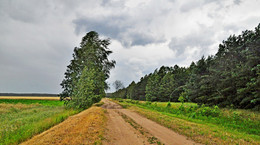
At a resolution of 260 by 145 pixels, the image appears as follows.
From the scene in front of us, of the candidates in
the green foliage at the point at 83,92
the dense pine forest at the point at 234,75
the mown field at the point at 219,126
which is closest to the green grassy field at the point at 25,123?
the green foliage at the point at 83,92

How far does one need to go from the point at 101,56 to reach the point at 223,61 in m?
21.8

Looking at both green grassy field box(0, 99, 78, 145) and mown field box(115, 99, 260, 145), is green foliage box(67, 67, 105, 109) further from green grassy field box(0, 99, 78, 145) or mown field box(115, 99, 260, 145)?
mown field box(115, 99, 260, 145)

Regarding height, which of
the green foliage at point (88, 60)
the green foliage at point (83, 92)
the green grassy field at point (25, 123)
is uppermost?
the green foliage at point (88, 60)

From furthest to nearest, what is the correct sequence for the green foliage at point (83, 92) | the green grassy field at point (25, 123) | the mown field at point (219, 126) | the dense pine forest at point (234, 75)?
1. the green foliage at point (83, 92)
2. the dense pine forest at point (234, 75)
3. the green grassy field at point (25, 123)
4. the mown field at point (219, 126)

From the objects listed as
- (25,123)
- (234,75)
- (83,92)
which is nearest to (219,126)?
(234,75)

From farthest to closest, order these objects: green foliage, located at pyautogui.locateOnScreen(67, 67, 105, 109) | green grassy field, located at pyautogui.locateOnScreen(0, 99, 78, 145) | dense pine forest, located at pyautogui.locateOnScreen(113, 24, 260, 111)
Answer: green foliage, located at pyautogui.locateOnScreen(67, 67, 105, 109), dense pine forest, located at pyautogui.locateOnScreen(113, 24, 260, 111), green grassy field, located at pyautogui.locateOnScreen(0, 99, 78, 145)

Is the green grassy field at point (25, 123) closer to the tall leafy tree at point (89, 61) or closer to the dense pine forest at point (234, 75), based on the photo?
the tall leafy tree at point (89, 61)

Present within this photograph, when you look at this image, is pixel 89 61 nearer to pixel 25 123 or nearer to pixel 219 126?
pixel 25 123

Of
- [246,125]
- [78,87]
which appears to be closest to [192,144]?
[246,125]

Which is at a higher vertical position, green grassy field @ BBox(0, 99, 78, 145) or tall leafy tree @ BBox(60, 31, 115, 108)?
tall leafy tree @ BBox(60, 31, 115, 108)

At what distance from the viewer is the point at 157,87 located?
5578 cm

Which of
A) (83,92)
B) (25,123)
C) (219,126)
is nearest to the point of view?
(219,126)

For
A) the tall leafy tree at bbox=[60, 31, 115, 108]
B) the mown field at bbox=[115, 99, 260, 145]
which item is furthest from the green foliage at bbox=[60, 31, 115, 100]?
the mown field at bbox=[115, 99, 260, 145]

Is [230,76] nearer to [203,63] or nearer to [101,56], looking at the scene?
[203,63]
